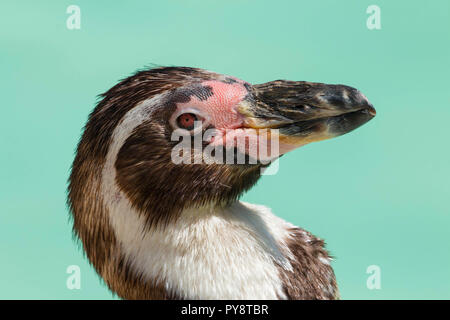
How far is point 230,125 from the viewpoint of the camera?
5016 mm

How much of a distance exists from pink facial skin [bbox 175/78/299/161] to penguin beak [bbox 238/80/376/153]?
0.04m

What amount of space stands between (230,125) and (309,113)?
545 mm

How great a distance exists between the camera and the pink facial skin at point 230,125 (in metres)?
4.94

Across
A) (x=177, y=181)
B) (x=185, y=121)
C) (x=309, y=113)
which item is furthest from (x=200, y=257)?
(x=309, y=113)

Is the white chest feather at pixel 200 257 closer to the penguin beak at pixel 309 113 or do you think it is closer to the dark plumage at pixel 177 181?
the dark plumage at pixel 177 181

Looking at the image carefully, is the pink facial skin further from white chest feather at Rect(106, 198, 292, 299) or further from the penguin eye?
white chest feather at Rect(106, 198, 292, 299)

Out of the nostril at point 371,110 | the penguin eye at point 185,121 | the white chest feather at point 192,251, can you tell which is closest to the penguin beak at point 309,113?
the nostril at point 371,110

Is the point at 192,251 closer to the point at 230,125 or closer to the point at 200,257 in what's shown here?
the point at 200,257

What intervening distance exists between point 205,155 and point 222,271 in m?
0.77

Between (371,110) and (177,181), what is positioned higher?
(371,110)

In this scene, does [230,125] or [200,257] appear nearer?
[200,257]

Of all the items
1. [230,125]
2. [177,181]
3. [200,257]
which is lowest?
[200,257]

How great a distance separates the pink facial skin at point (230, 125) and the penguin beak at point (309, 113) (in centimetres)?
4
